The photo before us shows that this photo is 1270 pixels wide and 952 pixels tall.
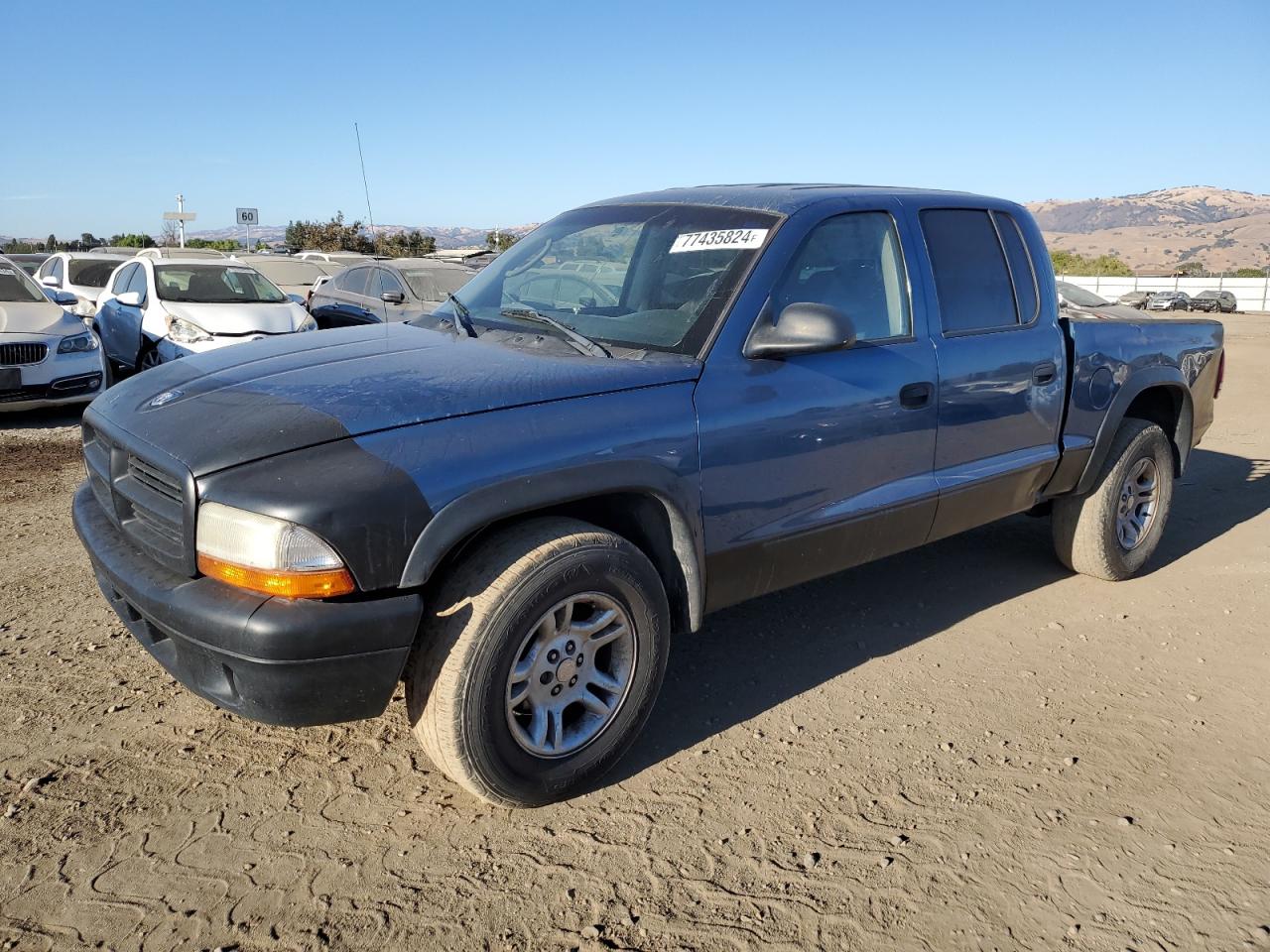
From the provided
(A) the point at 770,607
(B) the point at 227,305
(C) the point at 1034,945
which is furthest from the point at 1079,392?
(B) the point at 227,305

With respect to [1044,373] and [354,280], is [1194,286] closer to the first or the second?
[354,280]

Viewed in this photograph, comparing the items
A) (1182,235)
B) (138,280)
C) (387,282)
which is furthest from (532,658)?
(1182,235)

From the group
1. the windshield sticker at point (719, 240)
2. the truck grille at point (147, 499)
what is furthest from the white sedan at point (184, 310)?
the windshield sticker at point (719, 240)

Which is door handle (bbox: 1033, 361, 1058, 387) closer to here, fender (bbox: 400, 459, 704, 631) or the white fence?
fender (bbox: 400, 459, 704, 631)

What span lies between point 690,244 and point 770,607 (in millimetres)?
1864

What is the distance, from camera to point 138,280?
1141cm

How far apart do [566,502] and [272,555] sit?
84 centimetres

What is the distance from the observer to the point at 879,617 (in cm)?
461

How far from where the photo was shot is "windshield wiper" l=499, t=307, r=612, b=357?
332cm

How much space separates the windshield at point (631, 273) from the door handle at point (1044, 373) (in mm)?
1530

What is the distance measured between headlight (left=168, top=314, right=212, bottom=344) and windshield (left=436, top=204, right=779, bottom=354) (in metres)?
6.99

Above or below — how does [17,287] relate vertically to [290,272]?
above

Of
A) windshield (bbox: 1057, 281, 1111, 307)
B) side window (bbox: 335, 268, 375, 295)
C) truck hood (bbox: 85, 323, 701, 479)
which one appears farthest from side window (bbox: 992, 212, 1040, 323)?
windshield (bbox: 1057, 281, 1111, 307)

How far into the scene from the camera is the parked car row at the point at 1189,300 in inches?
1632
